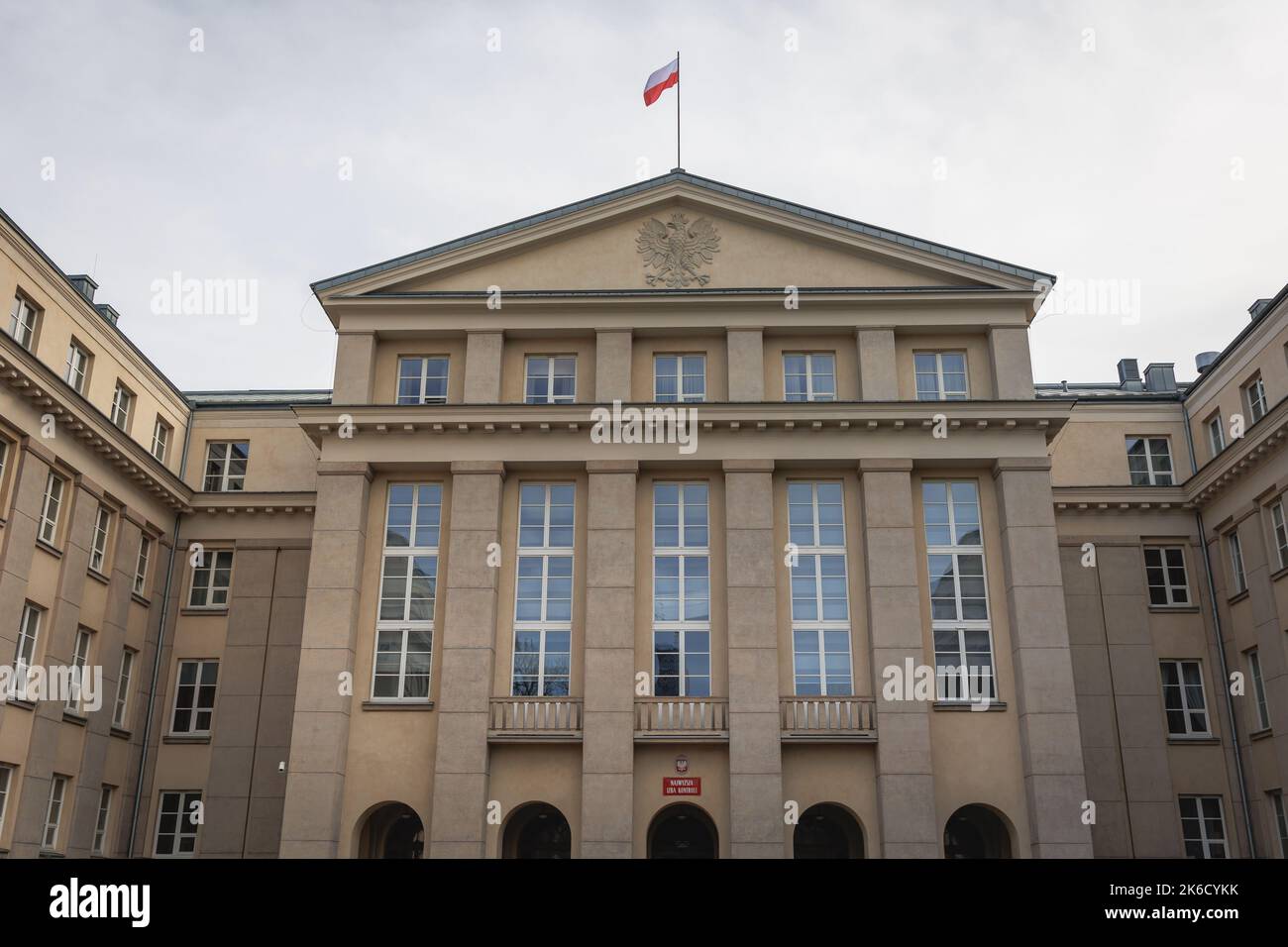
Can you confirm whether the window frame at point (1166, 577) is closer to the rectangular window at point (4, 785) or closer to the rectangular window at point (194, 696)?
the rectangular window at point (194, 696)

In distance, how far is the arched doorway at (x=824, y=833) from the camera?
2859 cm

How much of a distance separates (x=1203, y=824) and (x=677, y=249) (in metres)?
22.1

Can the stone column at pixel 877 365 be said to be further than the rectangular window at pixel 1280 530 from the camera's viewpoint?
Yes

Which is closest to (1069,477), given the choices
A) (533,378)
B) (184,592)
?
(533,378)

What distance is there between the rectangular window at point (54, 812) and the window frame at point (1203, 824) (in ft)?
98.7

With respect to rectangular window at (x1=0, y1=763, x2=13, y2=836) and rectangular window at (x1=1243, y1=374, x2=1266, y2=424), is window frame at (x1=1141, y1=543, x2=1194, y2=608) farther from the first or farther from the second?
rectangular window at (x1=0, y1=763, x2=13, y2=836)

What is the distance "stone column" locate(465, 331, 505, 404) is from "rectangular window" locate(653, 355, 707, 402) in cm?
432

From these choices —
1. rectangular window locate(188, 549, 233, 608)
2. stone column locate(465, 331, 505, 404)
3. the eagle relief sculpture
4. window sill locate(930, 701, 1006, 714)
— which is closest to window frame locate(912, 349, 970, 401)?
the eagle relief sculpture

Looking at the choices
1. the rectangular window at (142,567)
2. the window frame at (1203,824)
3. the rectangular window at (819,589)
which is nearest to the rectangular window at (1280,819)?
the window frame at (1203,824)

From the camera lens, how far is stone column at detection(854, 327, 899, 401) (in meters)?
29.9

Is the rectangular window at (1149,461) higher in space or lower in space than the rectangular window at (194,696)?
higher

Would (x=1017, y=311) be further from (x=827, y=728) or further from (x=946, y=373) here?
(x=827, y=728)
